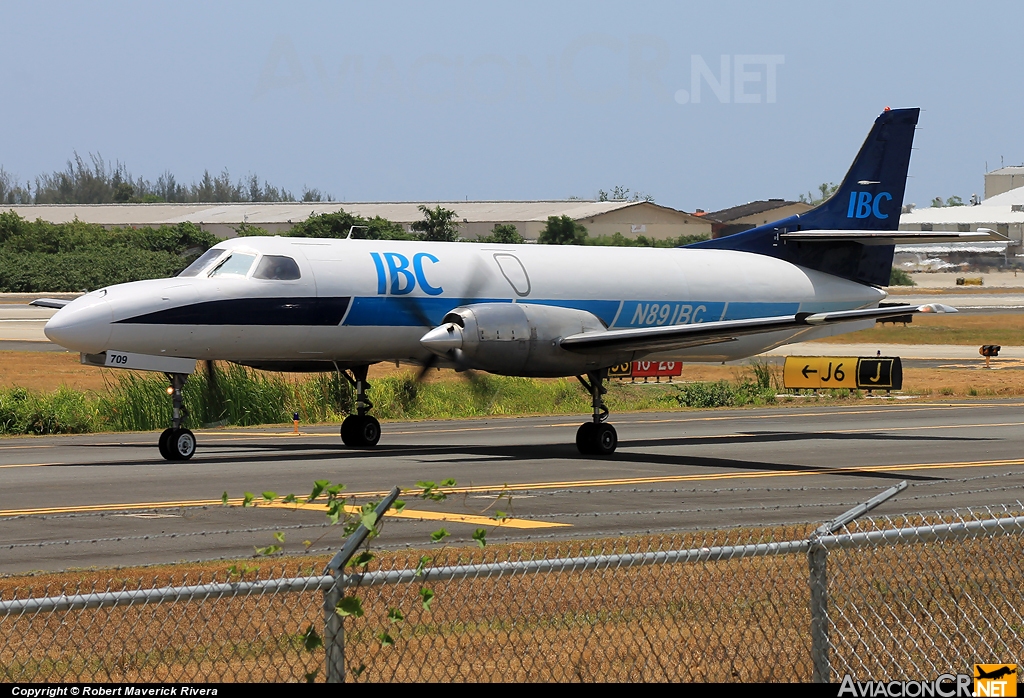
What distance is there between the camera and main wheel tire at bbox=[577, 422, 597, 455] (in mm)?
23953

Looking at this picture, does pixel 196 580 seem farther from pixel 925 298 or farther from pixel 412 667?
pixel 925 298

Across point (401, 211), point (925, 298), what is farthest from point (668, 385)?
point (401, 211)

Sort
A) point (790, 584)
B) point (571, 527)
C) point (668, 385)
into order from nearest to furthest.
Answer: point (790, 584)
point (571, 527)
point (668, 385)

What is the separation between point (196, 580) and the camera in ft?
38.8

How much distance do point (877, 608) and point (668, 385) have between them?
34.9 metres

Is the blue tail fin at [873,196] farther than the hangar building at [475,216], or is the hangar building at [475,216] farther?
the hangar building at [475,216]

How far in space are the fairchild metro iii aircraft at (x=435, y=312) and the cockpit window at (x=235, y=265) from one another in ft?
0.08

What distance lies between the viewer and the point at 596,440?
942 inches

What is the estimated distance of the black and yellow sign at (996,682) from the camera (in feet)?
23.5

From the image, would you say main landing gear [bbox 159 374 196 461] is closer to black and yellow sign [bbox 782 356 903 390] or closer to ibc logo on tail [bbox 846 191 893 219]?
ibc logo on tail [bbox 846 191 893 219]

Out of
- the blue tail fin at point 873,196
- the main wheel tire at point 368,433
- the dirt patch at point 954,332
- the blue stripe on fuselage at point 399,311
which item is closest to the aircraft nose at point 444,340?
the blue stripe on fuselage at point 399,311

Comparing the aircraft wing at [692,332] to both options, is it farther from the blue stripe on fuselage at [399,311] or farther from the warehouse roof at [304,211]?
the warehouse roof at [304,211]

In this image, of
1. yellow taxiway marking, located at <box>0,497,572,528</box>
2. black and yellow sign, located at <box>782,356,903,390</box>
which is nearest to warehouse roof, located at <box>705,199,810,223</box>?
black and yellow sign, located at <box>782,356,903,390</box>

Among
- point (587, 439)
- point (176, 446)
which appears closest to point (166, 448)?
point (176, 446)
